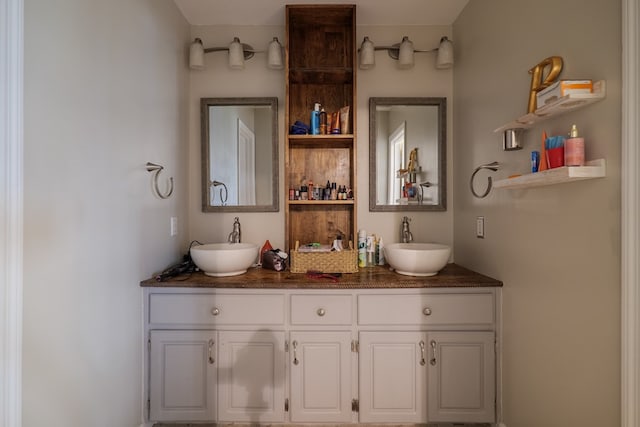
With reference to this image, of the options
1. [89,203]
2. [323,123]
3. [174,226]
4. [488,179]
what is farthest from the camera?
[323,123]

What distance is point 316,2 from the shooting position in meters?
1.94

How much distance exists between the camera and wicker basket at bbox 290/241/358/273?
182 centimetres

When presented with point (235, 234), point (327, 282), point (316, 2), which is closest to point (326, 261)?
point (327, 282)

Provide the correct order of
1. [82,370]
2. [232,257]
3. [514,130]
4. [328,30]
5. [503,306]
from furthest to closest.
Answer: [328,30]
[232,257]
[503,306]
[514,130]
[82,370]

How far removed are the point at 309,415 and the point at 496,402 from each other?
3.26 ft

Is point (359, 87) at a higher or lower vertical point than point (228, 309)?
higher

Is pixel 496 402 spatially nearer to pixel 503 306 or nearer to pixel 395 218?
pixel 503 306

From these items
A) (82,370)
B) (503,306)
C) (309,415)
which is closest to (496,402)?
(503,306)

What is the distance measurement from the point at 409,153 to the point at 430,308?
1.07m

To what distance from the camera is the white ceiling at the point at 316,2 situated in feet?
6.41

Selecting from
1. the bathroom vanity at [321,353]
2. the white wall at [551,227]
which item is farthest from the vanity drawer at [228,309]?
the white wall at [551,227]

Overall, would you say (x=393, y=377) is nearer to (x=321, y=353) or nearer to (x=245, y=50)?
(x=321, y=353)

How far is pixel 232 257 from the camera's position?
1697 mm

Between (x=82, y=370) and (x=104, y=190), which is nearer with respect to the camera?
(x=82, y=370)
